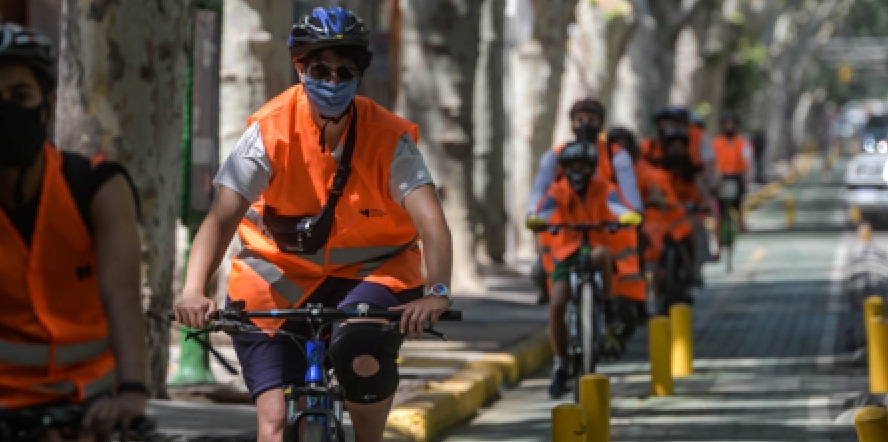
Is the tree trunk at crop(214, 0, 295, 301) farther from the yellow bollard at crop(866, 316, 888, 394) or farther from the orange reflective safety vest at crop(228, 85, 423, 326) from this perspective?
the orange reflective safety vest at crop(228, 85, 423, 326)

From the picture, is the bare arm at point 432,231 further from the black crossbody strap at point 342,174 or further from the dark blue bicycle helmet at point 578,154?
the dark blue bicycle helmet at point 578,154

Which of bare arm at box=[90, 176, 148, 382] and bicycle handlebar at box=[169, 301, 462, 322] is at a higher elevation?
bare arm at box=[90, 176, 148, 382]

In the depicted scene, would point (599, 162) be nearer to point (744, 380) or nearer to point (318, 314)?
point (744, 380)

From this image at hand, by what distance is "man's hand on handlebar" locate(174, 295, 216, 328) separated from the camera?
5621 millimetres

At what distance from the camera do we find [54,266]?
14.5 feet

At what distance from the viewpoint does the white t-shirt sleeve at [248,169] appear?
617cm

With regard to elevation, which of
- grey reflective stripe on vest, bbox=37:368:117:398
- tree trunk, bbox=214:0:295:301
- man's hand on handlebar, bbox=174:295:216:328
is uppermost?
tree trunk, bbox=214:0:295:301

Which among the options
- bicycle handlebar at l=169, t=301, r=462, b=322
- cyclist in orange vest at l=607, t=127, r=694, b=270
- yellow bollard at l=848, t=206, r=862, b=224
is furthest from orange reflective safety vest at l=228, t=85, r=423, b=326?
yellow bollard at l=848, t=206, r=862, b=224

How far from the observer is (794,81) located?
293ft

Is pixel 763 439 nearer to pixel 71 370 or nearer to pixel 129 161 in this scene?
pixel 129 161

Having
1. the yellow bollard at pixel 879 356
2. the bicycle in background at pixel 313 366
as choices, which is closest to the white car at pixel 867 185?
the yellow bollard at pixel 879 356

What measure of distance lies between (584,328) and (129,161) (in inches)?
116

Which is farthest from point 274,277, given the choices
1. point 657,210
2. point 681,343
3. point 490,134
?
point 490,134

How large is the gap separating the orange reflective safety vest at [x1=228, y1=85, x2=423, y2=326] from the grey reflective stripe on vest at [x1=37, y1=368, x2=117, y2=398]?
181 centimetres
